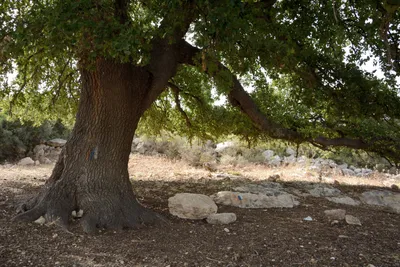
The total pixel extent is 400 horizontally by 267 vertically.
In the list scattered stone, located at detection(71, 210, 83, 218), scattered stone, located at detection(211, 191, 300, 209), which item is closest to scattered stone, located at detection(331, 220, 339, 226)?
scattered stone, located at detection(211, 191, 300, 209)

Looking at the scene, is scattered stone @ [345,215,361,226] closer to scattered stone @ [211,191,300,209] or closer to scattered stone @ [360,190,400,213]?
scattered stone @ [211,191,300,209]

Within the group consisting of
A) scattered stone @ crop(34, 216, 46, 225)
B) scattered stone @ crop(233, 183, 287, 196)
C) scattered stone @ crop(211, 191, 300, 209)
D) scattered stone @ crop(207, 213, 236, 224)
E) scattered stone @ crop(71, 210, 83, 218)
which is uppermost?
scattered stone @ crop(233, 183, 287, 196)

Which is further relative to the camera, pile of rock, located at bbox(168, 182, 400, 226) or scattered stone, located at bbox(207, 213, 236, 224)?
pile of rock, located at bbox(168, 182, 400, 226)

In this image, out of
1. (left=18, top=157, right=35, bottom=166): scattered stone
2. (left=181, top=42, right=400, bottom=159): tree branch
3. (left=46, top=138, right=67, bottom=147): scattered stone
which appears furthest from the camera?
(left=46, top=138, right=67, bottom=147): scattered stone

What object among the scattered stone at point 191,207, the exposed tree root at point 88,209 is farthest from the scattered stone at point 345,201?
the exposed tree root at point 88,209

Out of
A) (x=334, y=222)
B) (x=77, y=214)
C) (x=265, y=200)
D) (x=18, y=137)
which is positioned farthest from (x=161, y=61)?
(x=18, y=137)

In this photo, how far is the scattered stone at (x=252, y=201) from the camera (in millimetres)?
6477

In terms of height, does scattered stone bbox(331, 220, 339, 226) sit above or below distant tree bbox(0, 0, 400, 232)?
below

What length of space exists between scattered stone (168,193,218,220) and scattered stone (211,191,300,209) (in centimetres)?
110

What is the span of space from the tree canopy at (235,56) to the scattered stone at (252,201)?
1.73m

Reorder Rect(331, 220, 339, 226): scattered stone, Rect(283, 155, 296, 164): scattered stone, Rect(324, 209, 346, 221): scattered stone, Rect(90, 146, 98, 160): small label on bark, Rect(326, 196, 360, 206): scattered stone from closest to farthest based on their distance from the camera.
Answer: Rect(90, 146, 98, 160): small label on bark < Rect(331, 220, 339, 226): scattered stone < Rect(324, 209, 346, 221): scattered stone < Rect(326, 196, 360, 206): scattered stone < Rect(283, 155, 296, 164): scattered stone

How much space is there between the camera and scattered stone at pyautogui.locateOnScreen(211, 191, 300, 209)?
6477mm

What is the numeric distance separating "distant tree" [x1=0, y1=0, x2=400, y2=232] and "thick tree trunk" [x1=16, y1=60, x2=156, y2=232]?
16 millimetres

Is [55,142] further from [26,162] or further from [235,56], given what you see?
[235,56]
